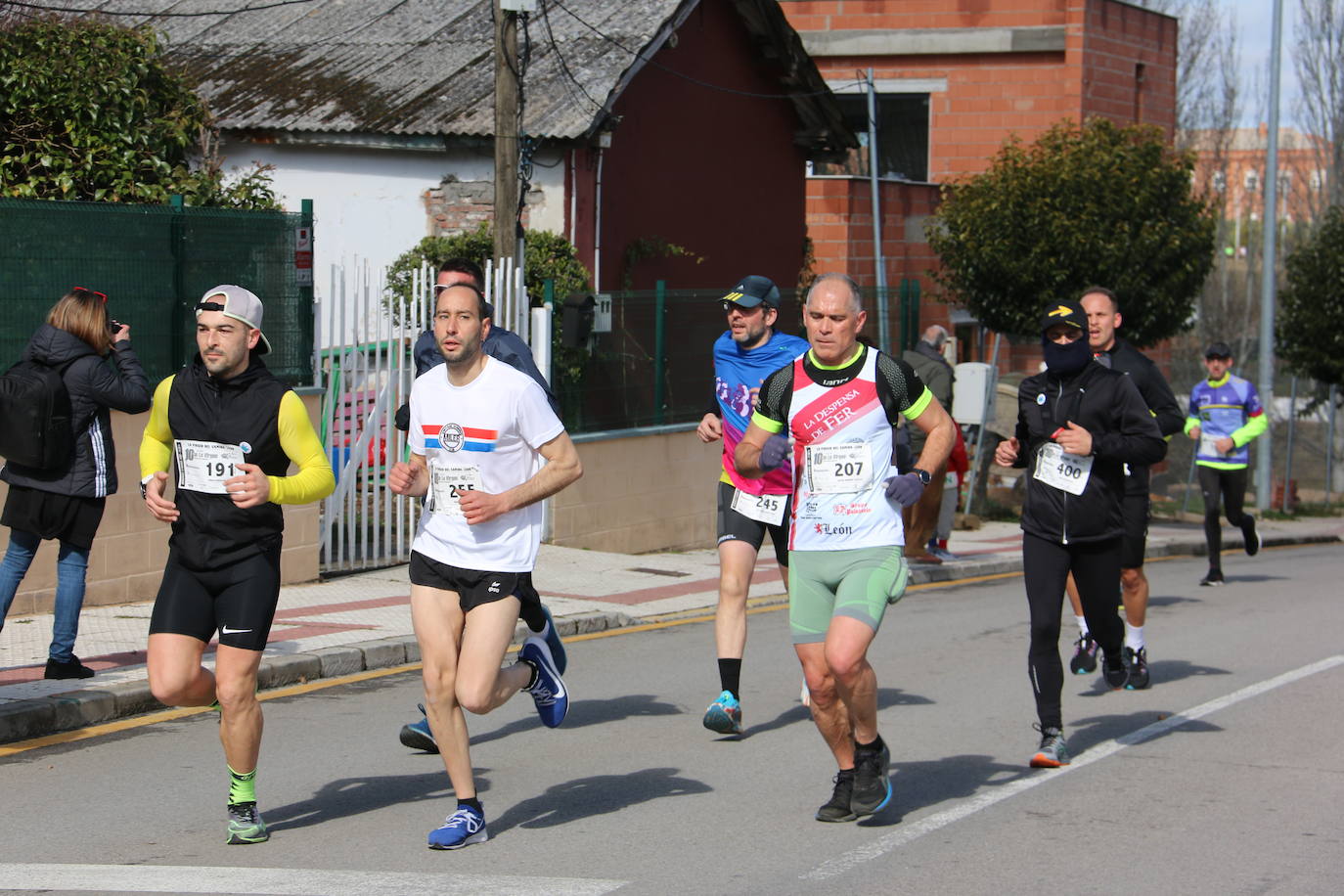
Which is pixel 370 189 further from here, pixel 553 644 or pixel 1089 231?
pixel 553 644

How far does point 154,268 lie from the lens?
11.2 metres

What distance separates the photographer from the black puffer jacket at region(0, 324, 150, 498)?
845 cm

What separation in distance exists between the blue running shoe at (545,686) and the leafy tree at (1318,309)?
78.0 feet

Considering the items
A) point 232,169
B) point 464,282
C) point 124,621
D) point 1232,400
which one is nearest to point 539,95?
point 232,169

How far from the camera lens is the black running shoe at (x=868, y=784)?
6.41 meters

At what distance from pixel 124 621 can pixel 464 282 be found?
5369 mm

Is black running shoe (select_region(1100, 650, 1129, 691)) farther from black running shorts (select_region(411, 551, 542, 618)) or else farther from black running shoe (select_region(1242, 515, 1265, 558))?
black running shoe (select_region(1242, 515, 1265, 558))

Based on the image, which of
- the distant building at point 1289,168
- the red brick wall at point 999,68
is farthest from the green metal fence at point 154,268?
the distant building at point 1289,168

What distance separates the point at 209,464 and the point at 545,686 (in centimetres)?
169

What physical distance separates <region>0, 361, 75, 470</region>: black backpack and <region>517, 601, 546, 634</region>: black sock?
2767 millimetres

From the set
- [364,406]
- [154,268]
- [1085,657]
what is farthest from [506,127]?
[1085,657]

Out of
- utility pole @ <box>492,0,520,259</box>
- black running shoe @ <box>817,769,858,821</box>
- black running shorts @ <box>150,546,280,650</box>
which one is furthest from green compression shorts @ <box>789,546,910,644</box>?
utility pole @ <box>492,0,520,259</box>

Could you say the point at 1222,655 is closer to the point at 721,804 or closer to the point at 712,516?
the point at 721,804

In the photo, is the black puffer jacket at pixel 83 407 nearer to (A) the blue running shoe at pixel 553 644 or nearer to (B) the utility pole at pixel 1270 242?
(A) the blue running shoe at pixel 553 644
